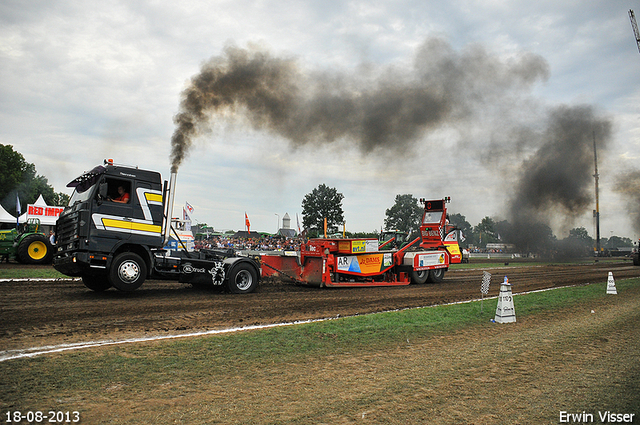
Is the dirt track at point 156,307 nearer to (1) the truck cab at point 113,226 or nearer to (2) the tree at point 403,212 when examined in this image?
(1) the truck cab at point 113,226

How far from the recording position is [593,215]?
167 feet

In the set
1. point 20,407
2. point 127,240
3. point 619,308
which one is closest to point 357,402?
point 20,407

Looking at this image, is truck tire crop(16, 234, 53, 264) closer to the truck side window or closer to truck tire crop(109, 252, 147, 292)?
the truck side window

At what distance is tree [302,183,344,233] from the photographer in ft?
206

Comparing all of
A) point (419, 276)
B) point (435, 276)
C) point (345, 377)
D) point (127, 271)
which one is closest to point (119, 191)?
point (127, 271)

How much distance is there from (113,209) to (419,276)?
11.9 meters

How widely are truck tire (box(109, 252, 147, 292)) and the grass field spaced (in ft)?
14.4

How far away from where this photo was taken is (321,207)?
63.7 m

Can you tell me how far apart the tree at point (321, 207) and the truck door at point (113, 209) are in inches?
2049

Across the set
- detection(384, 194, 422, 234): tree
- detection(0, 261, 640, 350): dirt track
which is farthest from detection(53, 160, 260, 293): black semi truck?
detection(384, 194, 422, 234): tree

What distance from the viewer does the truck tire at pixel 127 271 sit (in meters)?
9.68

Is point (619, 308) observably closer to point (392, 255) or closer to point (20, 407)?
point (392, 255)

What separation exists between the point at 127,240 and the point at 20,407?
6803 mm

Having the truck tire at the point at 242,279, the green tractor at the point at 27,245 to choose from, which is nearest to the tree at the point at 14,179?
the green tractor at the point at 27,245
